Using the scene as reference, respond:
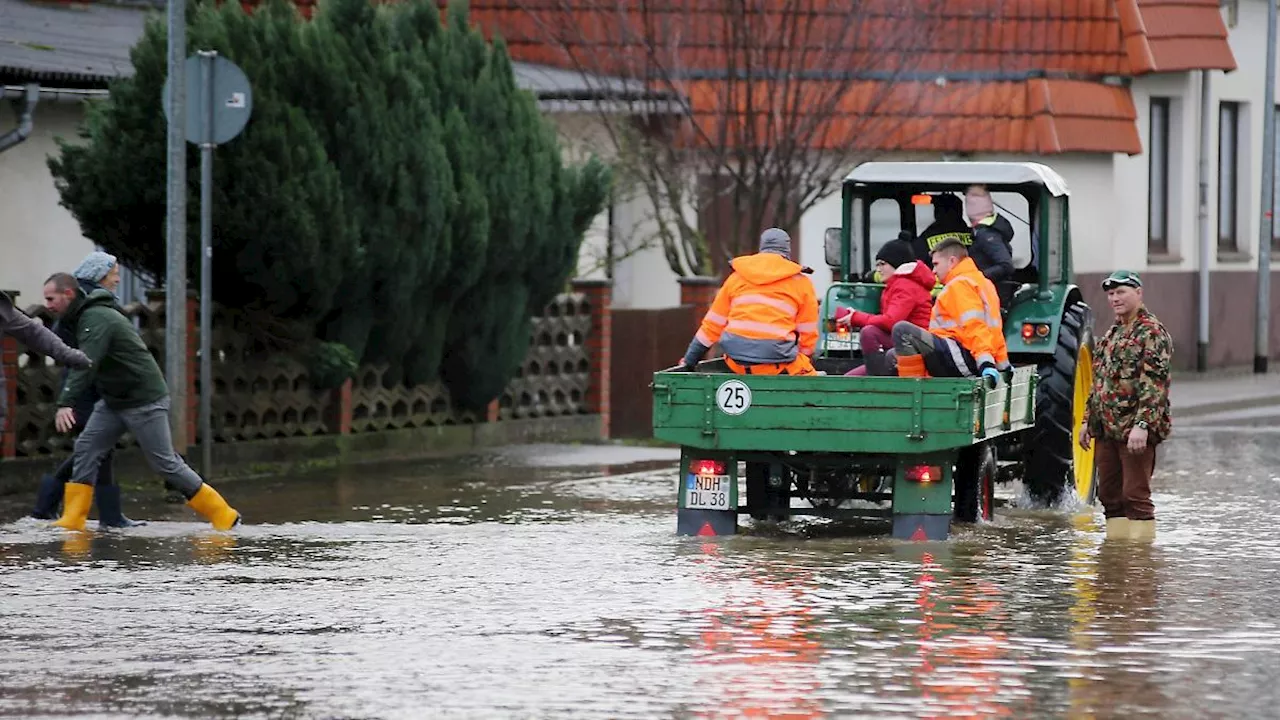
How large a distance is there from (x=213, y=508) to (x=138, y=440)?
23.7 inches

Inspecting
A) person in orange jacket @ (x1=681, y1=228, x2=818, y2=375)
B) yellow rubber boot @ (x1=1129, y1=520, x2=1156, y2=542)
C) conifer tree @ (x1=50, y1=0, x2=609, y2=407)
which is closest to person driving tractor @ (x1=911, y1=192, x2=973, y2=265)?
person in orange jacket @ (x1=681, y1=228, x2=818, y2=375)

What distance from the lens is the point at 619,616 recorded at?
11398mm

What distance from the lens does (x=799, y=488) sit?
15453 mm

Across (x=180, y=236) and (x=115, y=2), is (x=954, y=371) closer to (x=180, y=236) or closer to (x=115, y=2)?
(x=180, y=236)

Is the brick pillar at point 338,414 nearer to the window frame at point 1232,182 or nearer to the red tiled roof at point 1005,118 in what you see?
the red tiled roof at point 1005,118

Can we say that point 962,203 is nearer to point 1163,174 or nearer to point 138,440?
point 138,440

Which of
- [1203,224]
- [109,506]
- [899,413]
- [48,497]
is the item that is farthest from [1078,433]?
[1203,224]

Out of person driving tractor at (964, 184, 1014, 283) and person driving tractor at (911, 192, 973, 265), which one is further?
person driving tractor at (911, 192, 973, 265)

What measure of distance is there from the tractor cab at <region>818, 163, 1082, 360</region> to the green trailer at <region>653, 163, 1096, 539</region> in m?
0.01

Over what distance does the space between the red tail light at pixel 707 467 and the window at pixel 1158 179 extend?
2102 cm

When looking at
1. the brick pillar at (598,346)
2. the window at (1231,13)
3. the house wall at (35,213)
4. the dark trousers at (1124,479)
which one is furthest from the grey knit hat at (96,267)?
the window at (1231,13)

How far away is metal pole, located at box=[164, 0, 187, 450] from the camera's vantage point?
17.5 metres

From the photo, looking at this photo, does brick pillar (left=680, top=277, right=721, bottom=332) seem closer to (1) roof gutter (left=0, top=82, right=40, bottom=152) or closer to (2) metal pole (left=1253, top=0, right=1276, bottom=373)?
(1) roof gutter (left=0, top=82, right=40, bottom=152)

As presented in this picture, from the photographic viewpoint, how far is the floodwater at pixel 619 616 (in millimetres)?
9375
